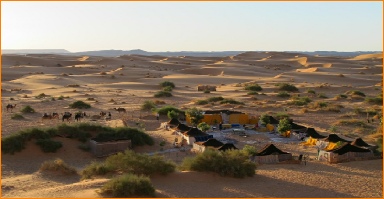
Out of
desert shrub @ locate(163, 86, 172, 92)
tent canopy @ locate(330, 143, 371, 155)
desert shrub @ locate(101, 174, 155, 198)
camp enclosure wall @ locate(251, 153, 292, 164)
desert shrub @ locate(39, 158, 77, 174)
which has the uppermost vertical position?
desert shrub @ locate(101, 174, 155, 198)

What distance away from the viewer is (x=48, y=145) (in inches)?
778

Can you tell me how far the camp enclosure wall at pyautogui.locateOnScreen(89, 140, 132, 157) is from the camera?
19.8m

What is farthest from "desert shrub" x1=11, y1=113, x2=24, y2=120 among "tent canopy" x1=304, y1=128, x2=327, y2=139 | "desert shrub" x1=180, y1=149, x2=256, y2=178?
"tent canopy" x1=304, y1=128, x2=327, y2=139

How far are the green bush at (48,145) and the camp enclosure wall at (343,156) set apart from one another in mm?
10604

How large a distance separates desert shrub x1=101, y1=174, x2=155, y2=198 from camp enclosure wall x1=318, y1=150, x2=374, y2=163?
26.3 ft

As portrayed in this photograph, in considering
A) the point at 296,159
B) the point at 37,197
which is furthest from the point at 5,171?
the point at 296,159

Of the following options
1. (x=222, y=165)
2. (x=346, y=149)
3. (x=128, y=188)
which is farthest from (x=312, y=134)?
(x=128, y=188)

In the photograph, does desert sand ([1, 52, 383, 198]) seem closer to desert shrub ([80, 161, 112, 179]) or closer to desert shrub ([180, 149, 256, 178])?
desert shrub ([180, 149, 256, 178])

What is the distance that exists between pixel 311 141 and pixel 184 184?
939 cm

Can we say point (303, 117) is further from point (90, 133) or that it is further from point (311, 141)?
point (90, 133)

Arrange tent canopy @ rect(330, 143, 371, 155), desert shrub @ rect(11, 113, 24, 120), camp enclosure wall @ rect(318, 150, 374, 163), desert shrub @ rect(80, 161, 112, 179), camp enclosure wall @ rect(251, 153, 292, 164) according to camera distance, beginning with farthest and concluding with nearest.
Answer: desert shrub @ rect(11, 113, 24, 120)
tent canopy @ rect(330, 143, 371, 155)
camp enclosure wall @ rect(318, 150, 374, 163)
camp enclosure wall @ rect(251, 153, 292, 164)
desert shrub @ rect(80, 161, 112, 179)

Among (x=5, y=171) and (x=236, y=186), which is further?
(x=5, y=171)

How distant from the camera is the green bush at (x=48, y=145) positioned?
64.5 ft

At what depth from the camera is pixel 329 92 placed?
→ 48.9m
